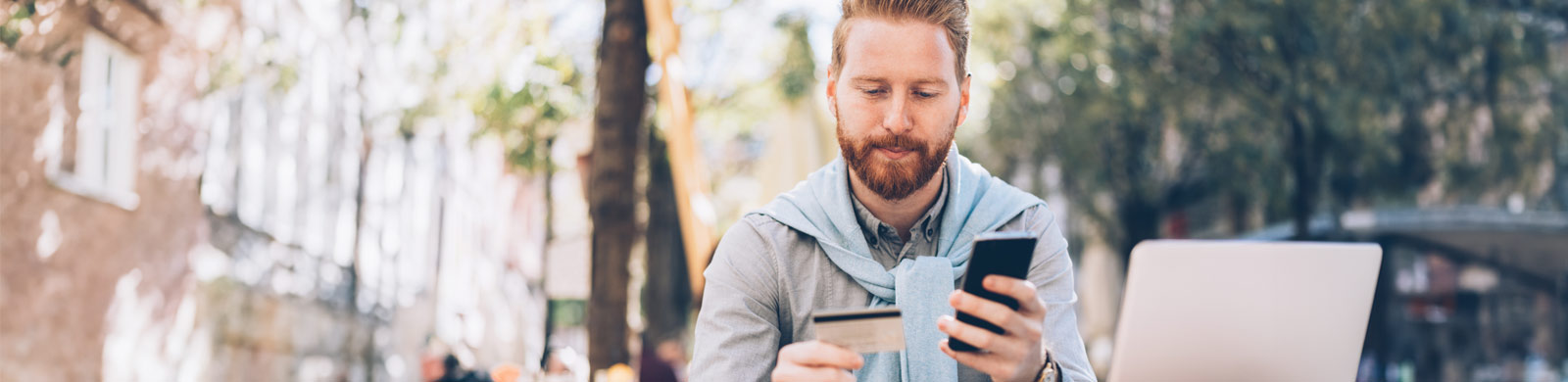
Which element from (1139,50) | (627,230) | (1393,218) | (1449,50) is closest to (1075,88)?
(1139,50)

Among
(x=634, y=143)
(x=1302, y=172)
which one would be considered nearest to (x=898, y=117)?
(x=634, y=143)

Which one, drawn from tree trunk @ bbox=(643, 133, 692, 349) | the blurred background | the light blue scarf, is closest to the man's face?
the light blue scarf

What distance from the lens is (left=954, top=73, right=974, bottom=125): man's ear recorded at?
8.21 ft

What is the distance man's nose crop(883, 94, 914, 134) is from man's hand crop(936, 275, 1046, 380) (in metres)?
0.39

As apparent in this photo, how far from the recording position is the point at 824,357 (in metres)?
2.10

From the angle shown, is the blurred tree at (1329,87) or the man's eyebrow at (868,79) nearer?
the man's eyebrow at (868,79)

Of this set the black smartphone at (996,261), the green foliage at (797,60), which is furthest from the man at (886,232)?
the green foliage at (797,60)

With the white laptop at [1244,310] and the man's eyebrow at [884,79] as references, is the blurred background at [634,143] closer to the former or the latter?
the man's eyebrow at [884,79]

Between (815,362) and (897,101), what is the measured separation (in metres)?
0.50

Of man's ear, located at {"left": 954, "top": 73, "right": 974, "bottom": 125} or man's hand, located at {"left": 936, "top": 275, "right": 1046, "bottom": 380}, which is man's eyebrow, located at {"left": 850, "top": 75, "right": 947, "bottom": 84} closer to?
man's ear, located at {"left": 954, "top": 73, "right": 974, "bottom": 125}

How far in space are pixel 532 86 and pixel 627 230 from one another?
404 centimetres

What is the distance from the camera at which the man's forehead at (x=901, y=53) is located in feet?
7.84

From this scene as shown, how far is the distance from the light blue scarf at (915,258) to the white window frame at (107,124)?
882 centimetres

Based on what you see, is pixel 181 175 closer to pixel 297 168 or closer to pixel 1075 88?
pixel 297 168
